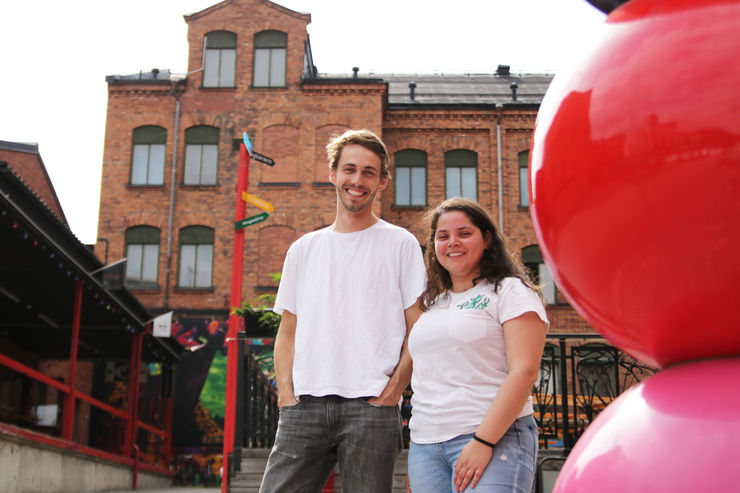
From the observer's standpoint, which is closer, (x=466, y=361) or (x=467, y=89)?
(x=466, y=361)

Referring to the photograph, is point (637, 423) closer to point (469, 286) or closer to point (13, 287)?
point (469, 286)

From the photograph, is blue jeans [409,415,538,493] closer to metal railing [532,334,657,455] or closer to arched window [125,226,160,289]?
metal railing [532,334,657,455]

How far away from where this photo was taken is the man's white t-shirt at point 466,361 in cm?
225

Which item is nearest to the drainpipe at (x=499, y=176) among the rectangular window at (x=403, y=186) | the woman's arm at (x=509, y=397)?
the rectangular window at (x=403, y=186)

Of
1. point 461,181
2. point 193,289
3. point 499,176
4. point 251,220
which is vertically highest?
point 499,176

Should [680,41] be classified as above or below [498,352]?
above

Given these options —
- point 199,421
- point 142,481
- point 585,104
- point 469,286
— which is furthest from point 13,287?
point 585,104

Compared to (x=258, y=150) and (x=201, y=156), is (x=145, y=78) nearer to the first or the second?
(x=201, y=156)

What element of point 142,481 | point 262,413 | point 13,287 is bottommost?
point 142,481

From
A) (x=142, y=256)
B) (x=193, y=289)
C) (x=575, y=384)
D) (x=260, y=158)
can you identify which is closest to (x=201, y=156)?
(x=142, y=256)

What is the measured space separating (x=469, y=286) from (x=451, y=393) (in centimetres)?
39

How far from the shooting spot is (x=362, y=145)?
275cm

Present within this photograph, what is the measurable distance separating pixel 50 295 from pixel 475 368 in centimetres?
1205

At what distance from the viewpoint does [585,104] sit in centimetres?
132
